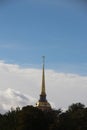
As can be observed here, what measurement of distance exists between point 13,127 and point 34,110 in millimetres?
5581

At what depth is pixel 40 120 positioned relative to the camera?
97125 mm

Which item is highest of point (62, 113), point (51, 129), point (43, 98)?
point (43, 98)

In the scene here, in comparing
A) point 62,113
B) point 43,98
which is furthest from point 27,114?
point 43,98

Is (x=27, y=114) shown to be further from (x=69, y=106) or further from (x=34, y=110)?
(x=69, y=106)

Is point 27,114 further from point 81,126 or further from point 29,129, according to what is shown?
point 81,126

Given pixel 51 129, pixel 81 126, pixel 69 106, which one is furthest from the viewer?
pixel 69 106

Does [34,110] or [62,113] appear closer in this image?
[34,110]

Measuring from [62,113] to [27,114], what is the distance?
19.8 meters

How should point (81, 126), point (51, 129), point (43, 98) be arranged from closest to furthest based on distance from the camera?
1. point (51, 129)
2. point (81, 126)
3. point (43, 98)

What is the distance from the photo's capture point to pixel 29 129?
313 feet

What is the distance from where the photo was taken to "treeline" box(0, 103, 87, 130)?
314ft

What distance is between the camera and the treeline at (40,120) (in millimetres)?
95750

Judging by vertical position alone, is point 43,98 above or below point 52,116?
above

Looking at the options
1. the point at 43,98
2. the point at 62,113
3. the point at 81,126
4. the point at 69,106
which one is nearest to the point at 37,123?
the point at 81,126
